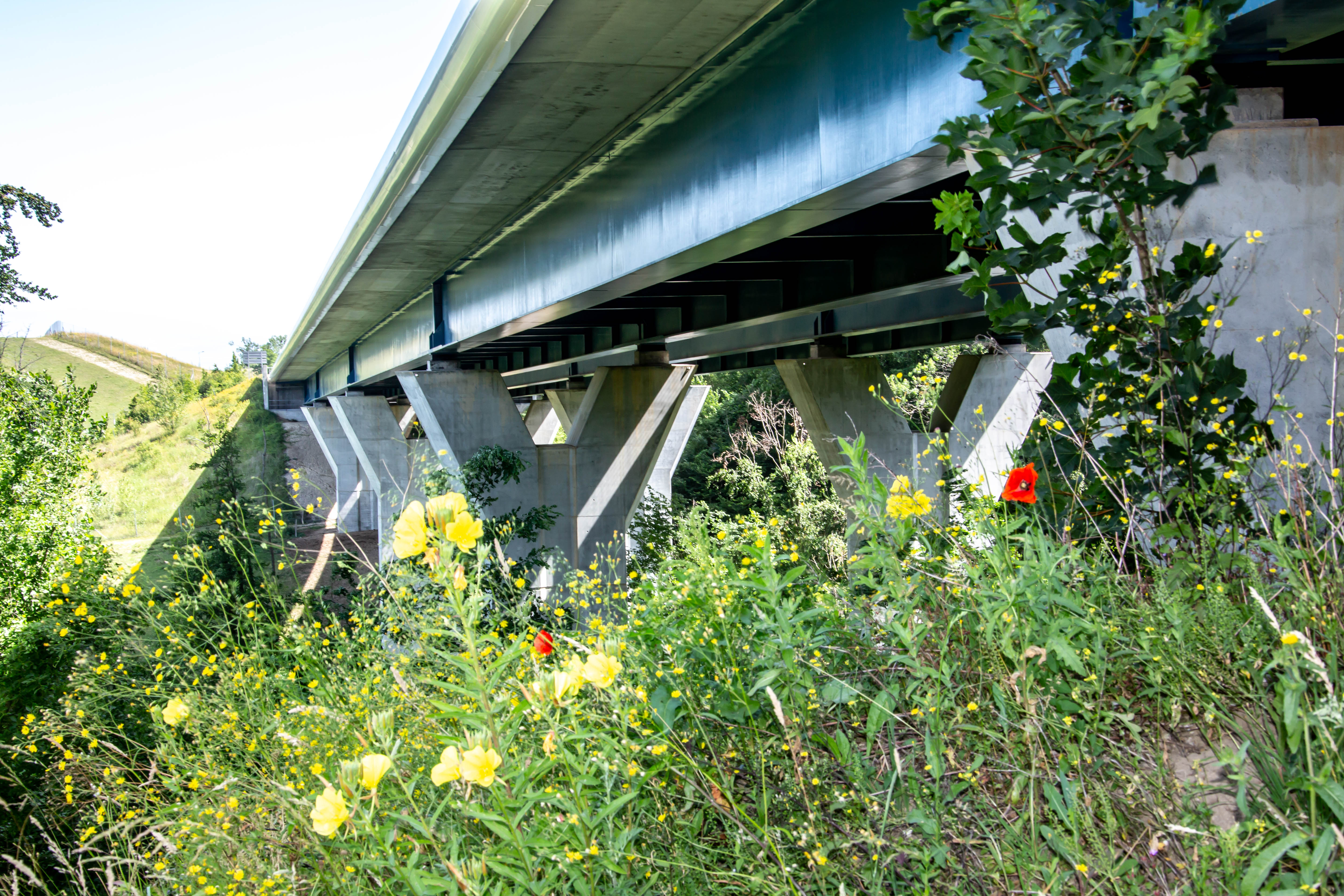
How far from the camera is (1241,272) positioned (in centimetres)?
282

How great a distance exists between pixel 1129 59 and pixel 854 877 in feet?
8.11

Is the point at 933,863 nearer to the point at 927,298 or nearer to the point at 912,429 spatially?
the point at 927,298

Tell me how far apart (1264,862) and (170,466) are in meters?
56.8

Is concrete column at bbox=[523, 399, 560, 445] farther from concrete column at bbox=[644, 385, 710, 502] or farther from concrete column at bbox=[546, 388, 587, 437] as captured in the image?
concrete column at bbox=[644, 385, 710, 502]

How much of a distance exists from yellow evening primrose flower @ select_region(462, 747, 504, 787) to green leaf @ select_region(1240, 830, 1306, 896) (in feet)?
4.47

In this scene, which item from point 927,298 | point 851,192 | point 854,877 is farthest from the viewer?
point 927,298

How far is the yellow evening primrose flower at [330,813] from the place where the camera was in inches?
67.1

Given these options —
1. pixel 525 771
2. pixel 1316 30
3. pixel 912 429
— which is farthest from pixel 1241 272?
pixel 912 429

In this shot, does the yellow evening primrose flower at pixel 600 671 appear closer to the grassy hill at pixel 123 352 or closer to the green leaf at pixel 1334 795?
the green leaf at pixel 1334 795

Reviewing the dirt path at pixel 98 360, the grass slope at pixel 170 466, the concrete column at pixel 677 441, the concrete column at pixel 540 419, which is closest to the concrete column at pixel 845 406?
the concrete column at pixel 677 441

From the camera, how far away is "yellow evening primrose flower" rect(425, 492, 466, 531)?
1.82 m

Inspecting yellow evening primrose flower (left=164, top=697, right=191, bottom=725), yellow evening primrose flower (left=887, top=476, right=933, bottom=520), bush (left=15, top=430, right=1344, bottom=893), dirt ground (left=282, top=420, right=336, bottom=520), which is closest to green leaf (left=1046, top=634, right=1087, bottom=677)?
bush (left=15, top=430, right=1344, bottom=893)

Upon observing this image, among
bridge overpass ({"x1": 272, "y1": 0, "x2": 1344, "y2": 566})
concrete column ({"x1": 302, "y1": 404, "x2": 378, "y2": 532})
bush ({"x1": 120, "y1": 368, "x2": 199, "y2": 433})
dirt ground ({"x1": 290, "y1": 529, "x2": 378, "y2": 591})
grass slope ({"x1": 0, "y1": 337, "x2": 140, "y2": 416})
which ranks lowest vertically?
dirt ground ({"x1": 290, "y1": 529, "x2": 378, "y2": 591})

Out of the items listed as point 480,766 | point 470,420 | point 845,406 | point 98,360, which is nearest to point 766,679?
point 480,766
